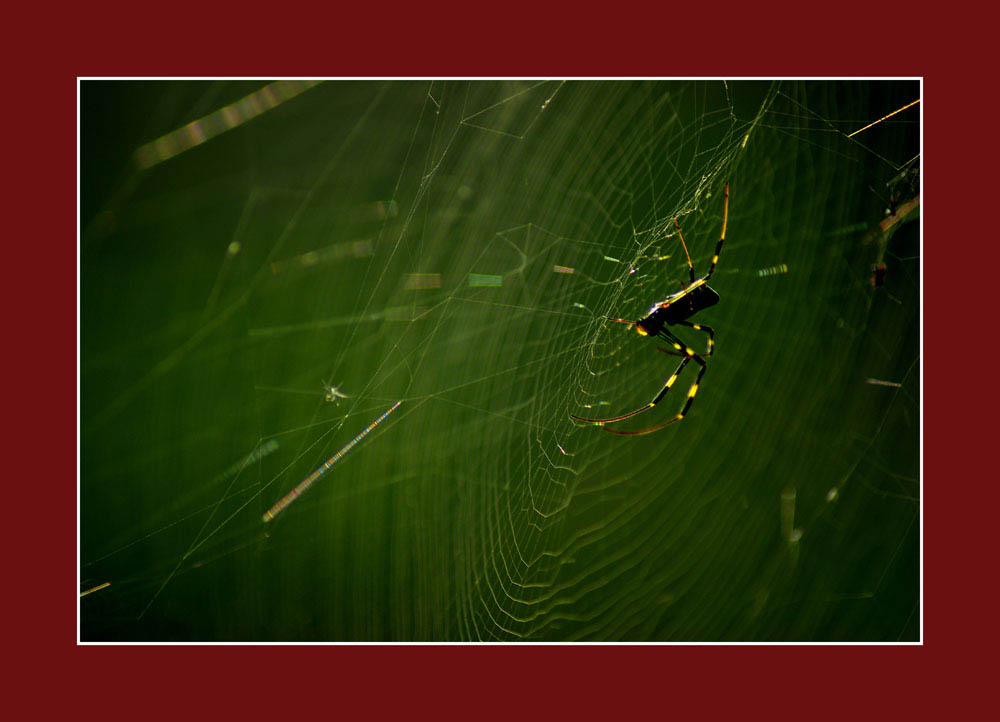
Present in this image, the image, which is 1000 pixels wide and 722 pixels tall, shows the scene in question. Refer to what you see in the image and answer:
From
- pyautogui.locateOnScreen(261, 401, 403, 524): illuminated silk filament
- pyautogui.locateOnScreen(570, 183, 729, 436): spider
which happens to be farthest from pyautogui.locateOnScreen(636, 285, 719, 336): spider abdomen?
pyautogui.locateOnScreen(261, 401, 403, 524): illuminated silk filament

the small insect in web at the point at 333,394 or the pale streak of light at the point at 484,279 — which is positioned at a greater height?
the pale streak of light at the point at 484,279

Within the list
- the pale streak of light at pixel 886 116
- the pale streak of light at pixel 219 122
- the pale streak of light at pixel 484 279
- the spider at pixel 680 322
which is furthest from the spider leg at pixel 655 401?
the pale streak of light at pixel 219 122

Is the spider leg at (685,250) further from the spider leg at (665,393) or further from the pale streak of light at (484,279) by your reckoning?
the pale streak of light at (484,279)

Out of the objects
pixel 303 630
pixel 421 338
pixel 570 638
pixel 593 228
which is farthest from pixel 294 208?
pixel 570 638

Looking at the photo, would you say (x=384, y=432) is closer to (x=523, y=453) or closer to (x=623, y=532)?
(x=523, y=453)

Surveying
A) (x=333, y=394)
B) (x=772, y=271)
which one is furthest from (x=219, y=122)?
(x=772, y=271)

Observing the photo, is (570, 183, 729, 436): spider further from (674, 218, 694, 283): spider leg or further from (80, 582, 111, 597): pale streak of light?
(80, 582, 111, 597): pale streak of light

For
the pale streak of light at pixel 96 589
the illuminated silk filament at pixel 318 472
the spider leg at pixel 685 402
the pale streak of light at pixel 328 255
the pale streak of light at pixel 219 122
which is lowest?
the pale streak of light at pixel 96 589
